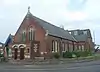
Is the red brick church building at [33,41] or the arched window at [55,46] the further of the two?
the arched window at [55,46]

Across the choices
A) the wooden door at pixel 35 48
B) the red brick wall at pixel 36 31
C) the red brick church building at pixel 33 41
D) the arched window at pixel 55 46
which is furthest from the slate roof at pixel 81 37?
the wooden door at pixel 35 48

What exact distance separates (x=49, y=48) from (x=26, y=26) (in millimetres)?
8118

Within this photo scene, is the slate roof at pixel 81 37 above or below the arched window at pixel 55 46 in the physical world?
above

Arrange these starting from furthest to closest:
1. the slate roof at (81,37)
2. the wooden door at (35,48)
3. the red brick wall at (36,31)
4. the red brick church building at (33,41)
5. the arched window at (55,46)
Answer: the slate roof at (81,37), the arched window at (55,46), the red brick wall at (36,31), the red brick church building at (33,41), the wooden door at (35,48)

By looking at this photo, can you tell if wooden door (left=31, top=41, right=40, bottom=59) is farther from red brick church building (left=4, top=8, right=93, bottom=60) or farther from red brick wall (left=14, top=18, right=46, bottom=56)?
red brick wall (left=14, top=18, right=46, bottom=56)

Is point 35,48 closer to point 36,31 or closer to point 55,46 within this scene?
point 36,31

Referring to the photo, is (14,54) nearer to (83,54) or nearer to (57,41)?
(57,41)

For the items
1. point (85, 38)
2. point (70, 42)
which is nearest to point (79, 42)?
point (85, 38)

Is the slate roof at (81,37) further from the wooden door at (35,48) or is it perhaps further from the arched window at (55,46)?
the wooden door at (35,48)

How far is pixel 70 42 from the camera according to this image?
223 ft

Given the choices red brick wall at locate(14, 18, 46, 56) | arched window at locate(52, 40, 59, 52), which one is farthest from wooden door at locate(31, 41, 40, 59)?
arched window at locate(52, 40, 59, 52)

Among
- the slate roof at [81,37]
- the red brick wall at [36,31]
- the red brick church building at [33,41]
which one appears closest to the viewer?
the red brick church building at [33,41]

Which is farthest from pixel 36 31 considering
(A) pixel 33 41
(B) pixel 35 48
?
(B) pixel 35 48

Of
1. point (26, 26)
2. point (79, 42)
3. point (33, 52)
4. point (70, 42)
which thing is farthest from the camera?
point (79, 42)
